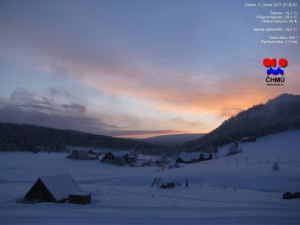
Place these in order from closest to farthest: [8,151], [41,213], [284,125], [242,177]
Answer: [41,213], [242,177], [8,151], [284,125]

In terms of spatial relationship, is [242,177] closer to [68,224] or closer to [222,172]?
[222,172]

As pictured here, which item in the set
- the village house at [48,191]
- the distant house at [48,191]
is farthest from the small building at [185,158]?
the distant house at [48,191]

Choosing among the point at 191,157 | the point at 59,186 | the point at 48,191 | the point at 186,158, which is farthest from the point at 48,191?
the point at 191,157

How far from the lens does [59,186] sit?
27.7m

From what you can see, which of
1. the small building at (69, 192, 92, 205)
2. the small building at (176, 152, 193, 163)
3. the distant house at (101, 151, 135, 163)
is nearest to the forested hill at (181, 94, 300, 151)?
the small building at (176, 152, 193, 163)

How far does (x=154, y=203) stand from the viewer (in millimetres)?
24312

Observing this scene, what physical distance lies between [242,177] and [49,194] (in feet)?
94.2

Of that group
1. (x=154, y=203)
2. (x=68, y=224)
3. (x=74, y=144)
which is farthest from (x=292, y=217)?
(x=74, y=144)

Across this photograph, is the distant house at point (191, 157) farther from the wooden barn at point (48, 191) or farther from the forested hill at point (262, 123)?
the wooden barn at point (48, 191)

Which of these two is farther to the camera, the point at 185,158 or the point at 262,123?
the point at 262,123

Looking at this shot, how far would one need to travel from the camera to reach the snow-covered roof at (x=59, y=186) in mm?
26391

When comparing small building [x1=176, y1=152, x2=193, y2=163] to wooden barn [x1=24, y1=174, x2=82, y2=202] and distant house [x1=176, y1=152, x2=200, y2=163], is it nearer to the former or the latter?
distant house [x1=176, y1=152, x2=200, y2=163]

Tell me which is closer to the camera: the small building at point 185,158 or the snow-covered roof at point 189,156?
the small building at point 185,158

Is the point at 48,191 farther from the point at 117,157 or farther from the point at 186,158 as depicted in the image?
the point at 186,158
